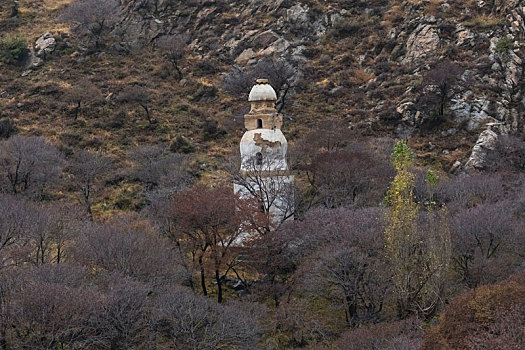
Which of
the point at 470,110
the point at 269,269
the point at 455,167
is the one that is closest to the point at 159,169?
the point at 269,269

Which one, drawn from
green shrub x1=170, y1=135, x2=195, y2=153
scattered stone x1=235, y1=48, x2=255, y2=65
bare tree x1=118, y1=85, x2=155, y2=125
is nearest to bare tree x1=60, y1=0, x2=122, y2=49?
bare tree x1=118, y1=85, x2=155, y2=125

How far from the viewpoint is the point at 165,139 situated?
4128cm

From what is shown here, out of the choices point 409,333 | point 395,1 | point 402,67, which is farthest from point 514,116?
point 409,333

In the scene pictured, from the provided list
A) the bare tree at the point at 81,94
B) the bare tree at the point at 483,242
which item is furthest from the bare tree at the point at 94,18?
the bare tree at the point at 483,242

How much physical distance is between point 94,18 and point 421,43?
98.6 feet

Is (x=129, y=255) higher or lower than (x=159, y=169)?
lower

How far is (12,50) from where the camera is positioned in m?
50.2

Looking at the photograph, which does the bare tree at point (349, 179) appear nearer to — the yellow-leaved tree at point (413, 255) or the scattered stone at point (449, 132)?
the yellow-leaved tree at point (413, 255)

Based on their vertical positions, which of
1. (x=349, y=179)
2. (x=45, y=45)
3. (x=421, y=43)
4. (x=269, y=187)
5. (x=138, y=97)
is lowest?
(x=269, y=187)

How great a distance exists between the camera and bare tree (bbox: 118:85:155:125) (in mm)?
44562

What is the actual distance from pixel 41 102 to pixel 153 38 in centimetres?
1458

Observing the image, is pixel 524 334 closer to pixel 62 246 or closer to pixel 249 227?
pixel 249 227

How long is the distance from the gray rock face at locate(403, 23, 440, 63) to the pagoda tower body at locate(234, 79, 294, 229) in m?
23.4

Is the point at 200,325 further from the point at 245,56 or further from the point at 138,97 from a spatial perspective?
the point at 245,56
